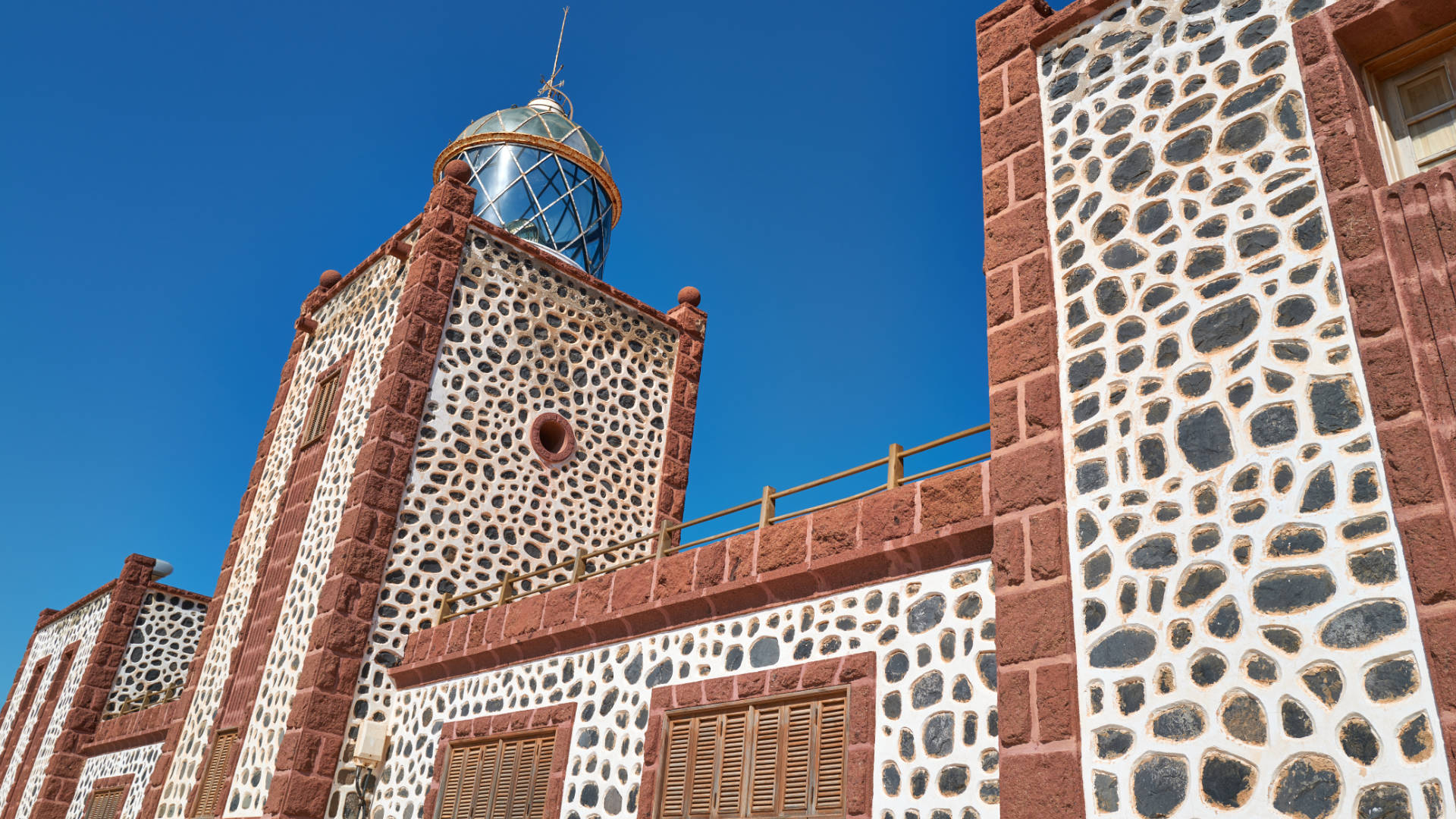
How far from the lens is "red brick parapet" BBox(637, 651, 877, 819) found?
6.04m

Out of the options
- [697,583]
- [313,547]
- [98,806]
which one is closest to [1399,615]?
[697,583]

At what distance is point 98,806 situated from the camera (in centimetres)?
1552

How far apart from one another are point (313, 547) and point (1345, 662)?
999 centimetres

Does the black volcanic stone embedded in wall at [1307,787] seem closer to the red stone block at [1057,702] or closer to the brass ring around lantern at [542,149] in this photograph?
the red stone block at [1057,702]

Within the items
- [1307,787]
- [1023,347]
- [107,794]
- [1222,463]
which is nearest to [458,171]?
[1023,347]

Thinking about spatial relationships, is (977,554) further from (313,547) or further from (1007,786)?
(313,547)

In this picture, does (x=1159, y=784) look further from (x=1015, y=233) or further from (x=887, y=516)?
(x=1015, y=233)

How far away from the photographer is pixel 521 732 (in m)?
8.62

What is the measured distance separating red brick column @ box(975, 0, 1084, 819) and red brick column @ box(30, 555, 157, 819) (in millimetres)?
16556

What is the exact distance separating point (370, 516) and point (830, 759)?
6.11 m

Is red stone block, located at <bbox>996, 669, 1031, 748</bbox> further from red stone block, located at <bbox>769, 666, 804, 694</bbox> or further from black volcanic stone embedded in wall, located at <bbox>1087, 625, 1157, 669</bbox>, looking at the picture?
red stone block, located at <bbox>769, 666, 804, 694</bbox>

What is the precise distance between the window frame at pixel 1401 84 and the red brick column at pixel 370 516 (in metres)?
8.91

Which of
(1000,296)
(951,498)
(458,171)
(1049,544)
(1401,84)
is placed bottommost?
(1049,544)

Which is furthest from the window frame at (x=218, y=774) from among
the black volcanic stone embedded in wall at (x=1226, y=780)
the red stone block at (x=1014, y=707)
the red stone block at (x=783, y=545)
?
the black volcanic stone embedded in wall at (x=1226, y=780)
